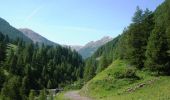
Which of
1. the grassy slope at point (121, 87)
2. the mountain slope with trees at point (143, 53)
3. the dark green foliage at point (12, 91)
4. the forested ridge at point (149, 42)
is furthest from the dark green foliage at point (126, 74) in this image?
the dark green foliage at point (12, 91)

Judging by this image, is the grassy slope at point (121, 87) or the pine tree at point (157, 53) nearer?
the grassy slope at point (121, 87)

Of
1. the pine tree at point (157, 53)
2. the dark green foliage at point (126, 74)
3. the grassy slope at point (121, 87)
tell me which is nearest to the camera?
the grassy slope at point (121, 87)

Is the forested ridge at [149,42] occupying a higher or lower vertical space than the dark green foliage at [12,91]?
higher

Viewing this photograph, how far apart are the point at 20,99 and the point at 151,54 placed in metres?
83.6

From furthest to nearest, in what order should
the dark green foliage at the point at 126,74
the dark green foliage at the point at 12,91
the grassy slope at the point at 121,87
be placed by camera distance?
1. the dark green foliage at the point at 12,91
2. the dark green foliage at the point at 126,74
3. the grassy slope at the point at 121,87

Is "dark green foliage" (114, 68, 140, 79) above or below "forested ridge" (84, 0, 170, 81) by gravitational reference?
below

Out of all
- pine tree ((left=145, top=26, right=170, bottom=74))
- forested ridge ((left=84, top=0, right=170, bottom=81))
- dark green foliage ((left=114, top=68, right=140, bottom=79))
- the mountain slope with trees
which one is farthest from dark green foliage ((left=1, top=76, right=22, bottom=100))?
pine tree ((left=145, top=26, right=170, bottom=74))

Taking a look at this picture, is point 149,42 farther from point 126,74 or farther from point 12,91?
point 12,91

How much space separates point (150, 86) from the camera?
169ft

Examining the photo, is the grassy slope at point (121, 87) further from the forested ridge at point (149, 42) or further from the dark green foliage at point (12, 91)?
the dark green foliage at point (12, 91)

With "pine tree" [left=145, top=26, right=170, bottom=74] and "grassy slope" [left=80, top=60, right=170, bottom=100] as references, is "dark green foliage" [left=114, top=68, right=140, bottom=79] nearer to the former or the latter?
"grassy slope" [left=80, top=60, right=170, bottom=100]

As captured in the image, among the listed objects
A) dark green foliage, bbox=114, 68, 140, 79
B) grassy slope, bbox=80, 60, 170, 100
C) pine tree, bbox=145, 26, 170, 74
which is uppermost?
pine tree, bbox=145, 26, 170, 74

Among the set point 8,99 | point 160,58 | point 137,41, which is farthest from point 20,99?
point 160,58

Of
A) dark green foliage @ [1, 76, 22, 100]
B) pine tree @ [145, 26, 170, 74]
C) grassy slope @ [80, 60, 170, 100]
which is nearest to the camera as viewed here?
grassy slope @ [80, 60, 170, 100]
